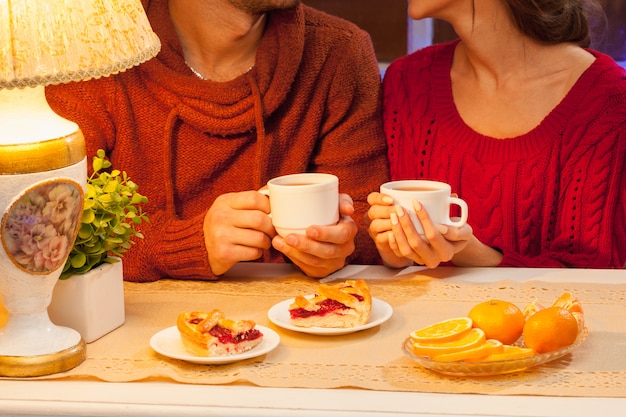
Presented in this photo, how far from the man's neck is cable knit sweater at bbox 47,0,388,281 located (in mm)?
46

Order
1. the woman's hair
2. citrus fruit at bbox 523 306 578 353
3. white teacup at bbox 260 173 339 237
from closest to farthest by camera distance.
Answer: citrus fruit at bbox 523 306 578 353, white teacup at bbox 260 173 339 237, the woman's hair

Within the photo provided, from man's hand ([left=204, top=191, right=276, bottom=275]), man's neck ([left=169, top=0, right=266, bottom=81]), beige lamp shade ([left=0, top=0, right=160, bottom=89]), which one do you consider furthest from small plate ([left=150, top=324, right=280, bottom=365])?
man's neck ([left=169, top=0, right=266, bottom=81])

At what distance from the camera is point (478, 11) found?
6.40 feet

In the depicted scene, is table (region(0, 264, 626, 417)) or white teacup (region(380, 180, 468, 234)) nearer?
table (region(0, 264, 626, 417))

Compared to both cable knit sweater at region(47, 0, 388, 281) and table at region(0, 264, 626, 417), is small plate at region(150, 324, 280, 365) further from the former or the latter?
cable knit sweater at region(47, 0, 388, 281)

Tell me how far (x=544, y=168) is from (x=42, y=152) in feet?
3.46

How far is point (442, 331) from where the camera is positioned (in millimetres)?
1215

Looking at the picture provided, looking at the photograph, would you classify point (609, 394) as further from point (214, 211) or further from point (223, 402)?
point (214, 211)

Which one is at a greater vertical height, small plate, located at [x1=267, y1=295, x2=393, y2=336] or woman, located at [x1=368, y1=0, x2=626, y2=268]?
woman, located at [x1=368, y1=0, x2=626, y2=268]

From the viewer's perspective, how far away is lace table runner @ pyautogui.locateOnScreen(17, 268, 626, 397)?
1.15 m

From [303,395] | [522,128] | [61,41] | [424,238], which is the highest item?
[61,41]

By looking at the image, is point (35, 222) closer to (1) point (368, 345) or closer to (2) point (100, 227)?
(2) point (100, 227)

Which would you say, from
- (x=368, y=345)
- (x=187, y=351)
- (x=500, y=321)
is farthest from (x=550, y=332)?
(x=187, y=351)

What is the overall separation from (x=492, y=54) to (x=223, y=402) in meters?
1.10
